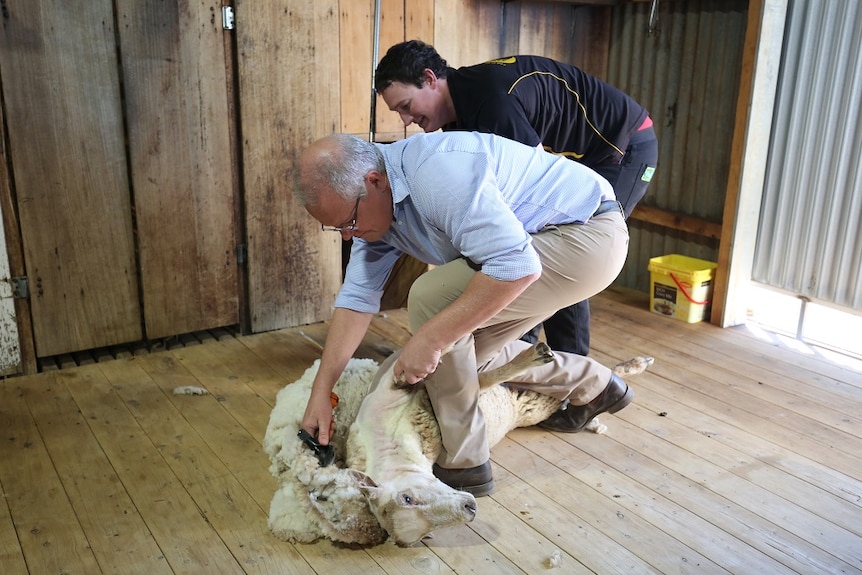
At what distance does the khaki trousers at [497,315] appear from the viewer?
214 cm

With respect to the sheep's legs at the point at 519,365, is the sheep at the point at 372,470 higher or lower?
lower

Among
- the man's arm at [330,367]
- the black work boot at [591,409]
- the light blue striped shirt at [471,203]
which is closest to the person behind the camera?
the light blue striped shirt at [471,203]

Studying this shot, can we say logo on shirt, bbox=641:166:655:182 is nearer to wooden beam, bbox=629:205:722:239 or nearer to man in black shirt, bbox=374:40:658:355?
man in black shirt, bbox=374:40:658:355

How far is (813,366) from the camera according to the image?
11.0 ft

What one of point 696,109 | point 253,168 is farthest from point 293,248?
point 696,109

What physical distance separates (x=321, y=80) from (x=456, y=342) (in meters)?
1.94

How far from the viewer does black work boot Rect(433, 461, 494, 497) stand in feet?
7.45

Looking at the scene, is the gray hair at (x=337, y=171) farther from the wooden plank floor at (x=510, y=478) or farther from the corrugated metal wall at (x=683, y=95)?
the corrugated metal wall at (x=683, y=95)

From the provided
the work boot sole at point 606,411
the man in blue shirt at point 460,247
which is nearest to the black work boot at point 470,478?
the man in blue shirt at point 460,247

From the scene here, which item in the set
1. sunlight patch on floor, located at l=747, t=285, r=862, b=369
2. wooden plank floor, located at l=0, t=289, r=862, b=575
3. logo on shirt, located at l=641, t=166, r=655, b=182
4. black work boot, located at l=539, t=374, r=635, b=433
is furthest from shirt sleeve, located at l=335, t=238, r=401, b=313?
sunlight patch on floor, located at l=747, t=285, r=862, b=369

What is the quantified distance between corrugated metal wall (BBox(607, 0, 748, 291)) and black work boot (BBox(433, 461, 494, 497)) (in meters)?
2.36

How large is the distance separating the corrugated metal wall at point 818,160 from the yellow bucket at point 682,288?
0.33m

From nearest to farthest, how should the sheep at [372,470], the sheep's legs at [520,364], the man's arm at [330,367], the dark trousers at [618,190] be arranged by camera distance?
the sheep at [372,470]
the sheep's legs at [520,364]
the man's arm at [330,367]
the dark trousers at [618,190]

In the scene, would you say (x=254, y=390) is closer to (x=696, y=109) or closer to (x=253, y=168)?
(x=253, y=168)
